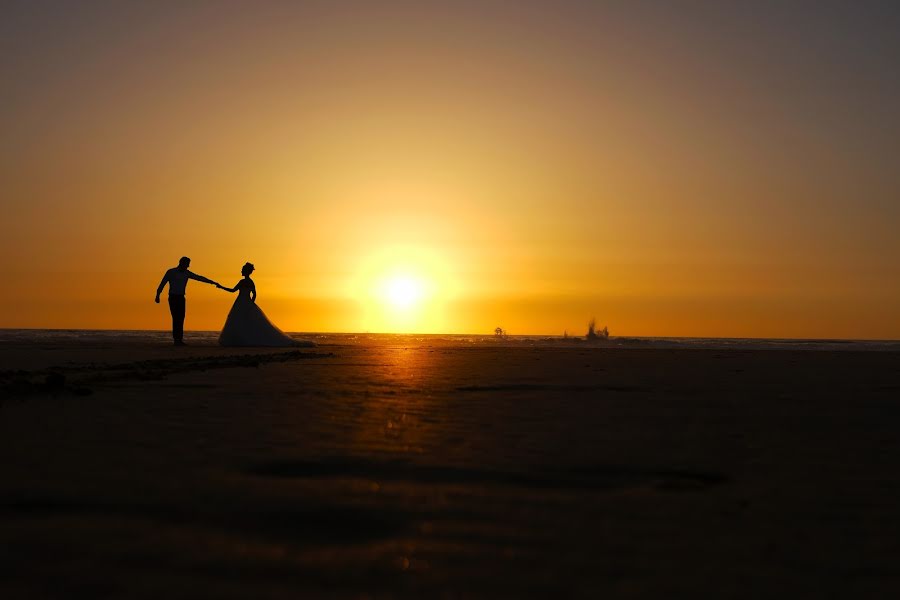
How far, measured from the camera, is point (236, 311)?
19.3 m

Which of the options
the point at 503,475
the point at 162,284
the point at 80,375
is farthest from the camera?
the point at 162,284

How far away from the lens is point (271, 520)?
93.5 inches

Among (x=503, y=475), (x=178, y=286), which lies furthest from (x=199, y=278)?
(x=503, y=475)

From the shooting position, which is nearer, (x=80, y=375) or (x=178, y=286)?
(x=80, y=375)

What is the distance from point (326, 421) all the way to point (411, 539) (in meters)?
2.47

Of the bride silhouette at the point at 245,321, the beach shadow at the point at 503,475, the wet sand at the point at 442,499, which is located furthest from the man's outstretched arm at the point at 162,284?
the beach shadow at the point at 503,475

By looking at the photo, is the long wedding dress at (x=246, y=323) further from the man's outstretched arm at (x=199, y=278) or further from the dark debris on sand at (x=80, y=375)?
the dark debris on sand at (x=80, y=375)

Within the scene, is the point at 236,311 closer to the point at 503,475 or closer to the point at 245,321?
the point at 245,321

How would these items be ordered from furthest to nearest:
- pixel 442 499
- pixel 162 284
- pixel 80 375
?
pixel 162 284
pixel 80 375
pixel 442 499

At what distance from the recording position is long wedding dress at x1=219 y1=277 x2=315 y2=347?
63.1 ft

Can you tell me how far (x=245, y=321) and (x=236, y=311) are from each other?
1.07 feet

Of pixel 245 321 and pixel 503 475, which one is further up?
pixel 245 321

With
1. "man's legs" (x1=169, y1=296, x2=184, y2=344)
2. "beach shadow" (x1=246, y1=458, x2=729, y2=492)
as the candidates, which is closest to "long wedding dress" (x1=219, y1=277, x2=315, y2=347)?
"man's legs" (x1=169, y1=296, x2=184, y2=344)

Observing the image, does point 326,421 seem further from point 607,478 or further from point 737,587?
point 737,587
